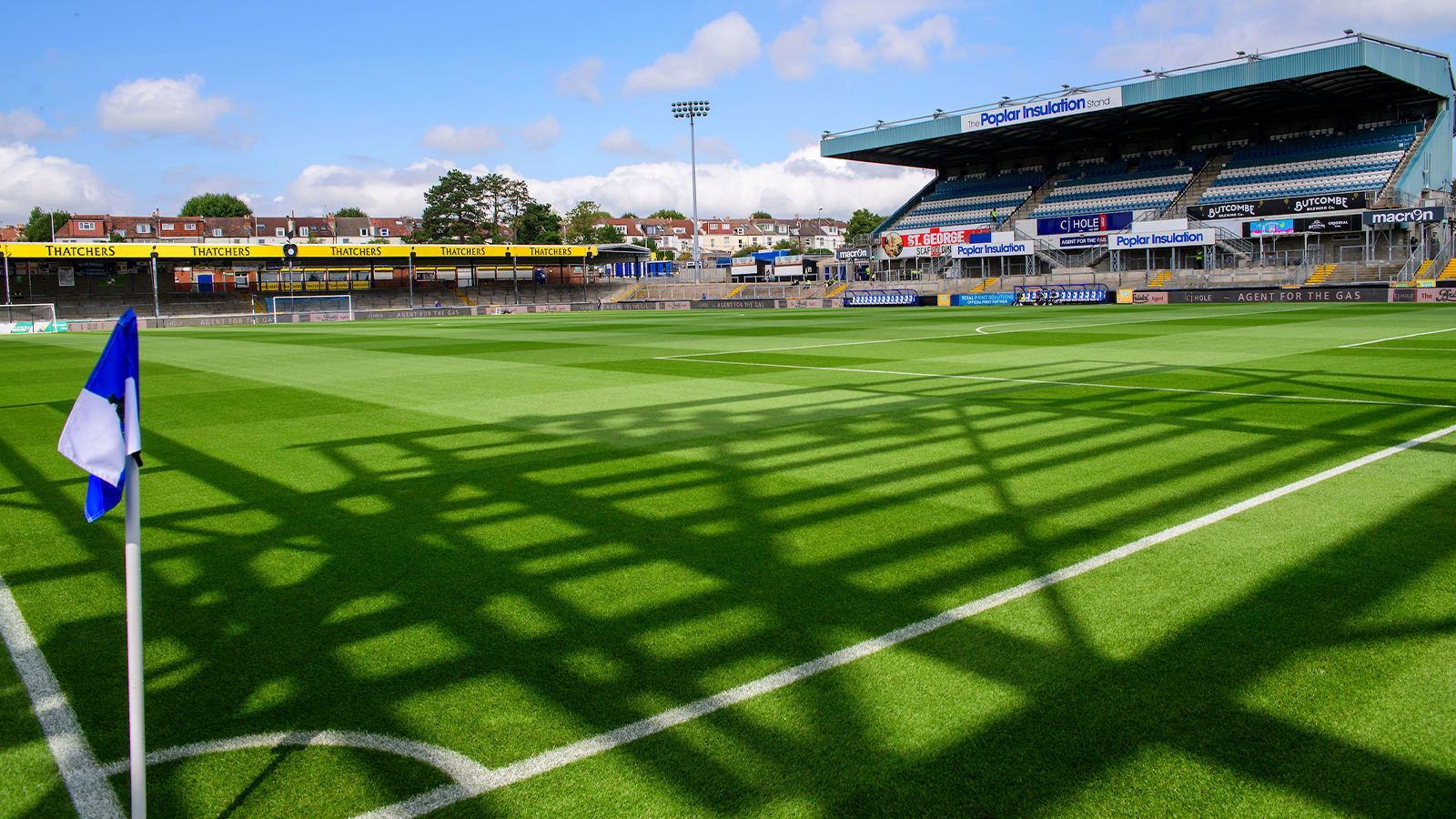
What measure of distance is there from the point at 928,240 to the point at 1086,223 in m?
10.7

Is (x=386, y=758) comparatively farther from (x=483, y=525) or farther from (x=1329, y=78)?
(x=1329, y=78)

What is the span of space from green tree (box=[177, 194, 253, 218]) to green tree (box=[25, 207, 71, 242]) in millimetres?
16353

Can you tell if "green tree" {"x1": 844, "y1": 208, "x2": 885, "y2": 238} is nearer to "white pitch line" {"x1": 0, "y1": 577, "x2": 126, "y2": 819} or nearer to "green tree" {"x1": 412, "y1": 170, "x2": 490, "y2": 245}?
"green tree" {"x1": 412, "y1": 170, "x2": 490, "y2": 245}

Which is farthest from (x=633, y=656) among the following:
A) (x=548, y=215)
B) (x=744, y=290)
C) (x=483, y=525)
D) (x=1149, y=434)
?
(x=548, y=215)

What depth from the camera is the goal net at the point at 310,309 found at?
5500cm

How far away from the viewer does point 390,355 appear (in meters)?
22.2

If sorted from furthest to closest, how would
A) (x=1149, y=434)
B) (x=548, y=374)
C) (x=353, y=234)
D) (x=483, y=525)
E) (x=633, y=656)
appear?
(x=353, y=234) → (x=548, y=374) → (x=1149, y=434) → (x=483, y=525) → (x=633, y=656)

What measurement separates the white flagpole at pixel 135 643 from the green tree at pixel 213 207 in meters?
167

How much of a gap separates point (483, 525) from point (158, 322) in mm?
53533

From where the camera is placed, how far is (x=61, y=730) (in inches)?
140

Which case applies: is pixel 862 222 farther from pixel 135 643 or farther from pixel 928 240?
pixel 135 643

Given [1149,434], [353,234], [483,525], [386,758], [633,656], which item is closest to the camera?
[386,758]

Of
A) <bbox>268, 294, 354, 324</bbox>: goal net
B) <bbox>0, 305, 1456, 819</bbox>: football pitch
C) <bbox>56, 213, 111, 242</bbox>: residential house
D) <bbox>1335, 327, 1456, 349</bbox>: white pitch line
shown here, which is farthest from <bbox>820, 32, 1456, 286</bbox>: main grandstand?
<bbox>56, 213, 111, 242</bbox>: residential house

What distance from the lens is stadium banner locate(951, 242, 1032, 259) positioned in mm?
58031
